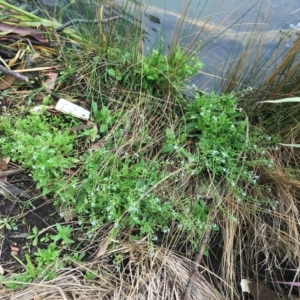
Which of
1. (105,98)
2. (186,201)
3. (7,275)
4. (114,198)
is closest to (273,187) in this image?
(186,201)

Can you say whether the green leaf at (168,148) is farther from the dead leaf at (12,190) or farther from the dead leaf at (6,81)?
the dead leaf at (6,81)

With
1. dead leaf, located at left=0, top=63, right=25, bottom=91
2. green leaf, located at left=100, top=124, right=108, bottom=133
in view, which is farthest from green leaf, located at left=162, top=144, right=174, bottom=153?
dead leaf, located at left=0, top=63, right=25, bottom=91

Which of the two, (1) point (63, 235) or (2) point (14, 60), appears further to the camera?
(2) point (14, 60)

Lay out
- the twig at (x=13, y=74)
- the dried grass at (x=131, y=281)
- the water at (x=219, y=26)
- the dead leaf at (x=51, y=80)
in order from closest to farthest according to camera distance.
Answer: the dried grass at (x=131, y=281) → the twig at (x=13, y=74) → the dead leaf at (x=51, y=80) → the water at (x=219, y=26)

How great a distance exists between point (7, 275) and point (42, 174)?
13.7 inches

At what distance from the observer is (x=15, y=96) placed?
1858mm

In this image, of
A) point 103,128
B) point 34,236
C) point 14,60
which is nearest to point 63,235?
point 34,236

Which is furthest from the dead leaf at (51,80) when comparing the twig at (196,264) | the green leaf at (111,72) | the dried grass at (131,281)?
the twig at (196,264)

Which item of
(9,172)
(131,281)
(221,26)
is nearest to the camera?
(131,281)

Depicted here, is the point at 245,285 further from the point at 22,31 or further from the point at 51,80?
the point at 22,31

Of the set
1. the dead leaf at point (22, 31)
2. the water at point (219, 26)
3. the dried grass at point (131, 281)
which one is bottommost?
the dried grass at point (131, 281)

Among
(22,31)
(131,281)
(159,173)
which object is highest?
(22,31)

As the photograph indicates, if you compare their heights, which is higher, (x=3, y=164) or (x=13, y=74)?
(x=13, y=74)

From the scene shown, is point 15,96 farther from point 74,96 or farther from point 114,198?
point 114,198
